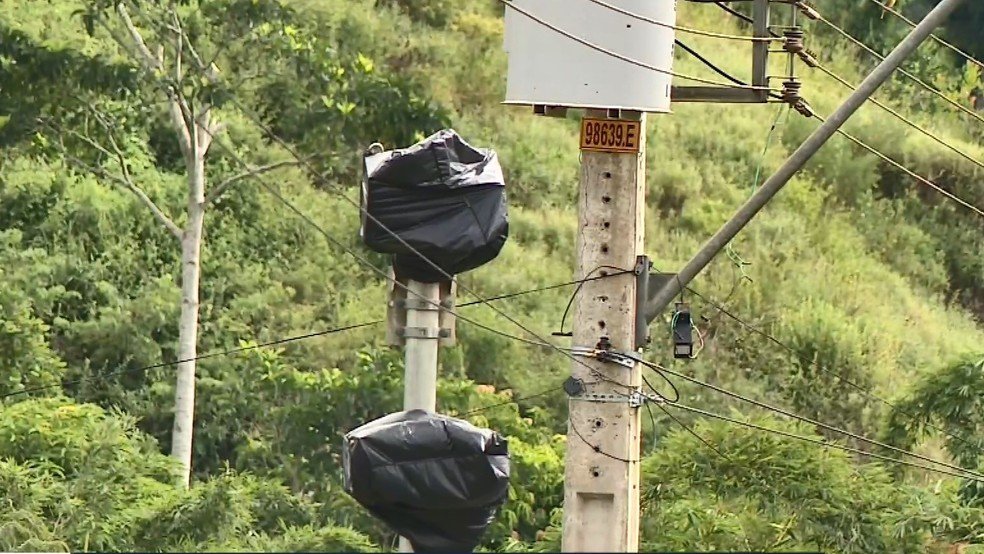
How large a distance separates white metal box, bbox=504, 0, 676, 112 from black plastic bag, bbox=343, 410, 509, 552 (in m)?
1.75

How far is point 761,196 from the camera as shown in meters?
7.16

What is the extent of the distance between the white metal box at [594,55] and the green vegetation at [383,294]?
2.18 metres

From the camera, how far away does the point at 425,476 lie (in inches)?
245

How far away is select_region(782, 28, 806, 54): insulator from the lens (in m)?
7.84

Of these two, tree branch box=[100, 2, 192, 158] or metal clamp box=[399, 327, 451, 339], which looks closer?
metal clamp box=[399, 327, 451, 339]

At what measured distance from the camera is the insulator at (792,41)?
25.7 feet

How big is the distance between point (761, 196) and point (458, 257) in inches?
53.6

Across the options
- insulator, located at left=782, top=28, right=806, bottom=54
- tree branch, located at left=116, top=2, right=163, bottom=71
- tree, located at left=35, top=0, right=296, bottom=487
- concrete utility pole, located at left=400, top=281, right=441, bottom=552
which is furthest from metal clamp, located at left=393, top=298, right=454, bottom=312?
tree branch, located at left=116, top=2, right=163, bottom=71

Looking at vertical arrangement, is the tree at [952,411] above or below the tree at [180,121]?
below

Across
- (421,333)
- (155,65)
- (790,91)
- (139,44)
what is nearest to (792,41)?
(790,91)

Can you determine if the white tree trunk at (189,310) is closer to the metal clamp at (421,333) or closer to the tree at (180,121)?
the tree at (180,121)

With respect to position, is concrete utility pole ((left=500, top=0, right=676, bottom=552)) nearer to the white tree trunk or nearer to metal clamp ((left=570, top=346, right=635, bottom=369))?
metal clamp ((left=570, top=346, right=635, bottom=369))

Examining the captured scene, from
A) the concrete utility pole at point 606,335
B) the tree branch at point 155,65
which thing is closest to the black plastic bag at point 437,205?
the concrete utility pole at point 606,335

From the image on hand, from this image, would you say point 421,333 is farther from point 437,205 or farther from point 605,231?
point 605,231
